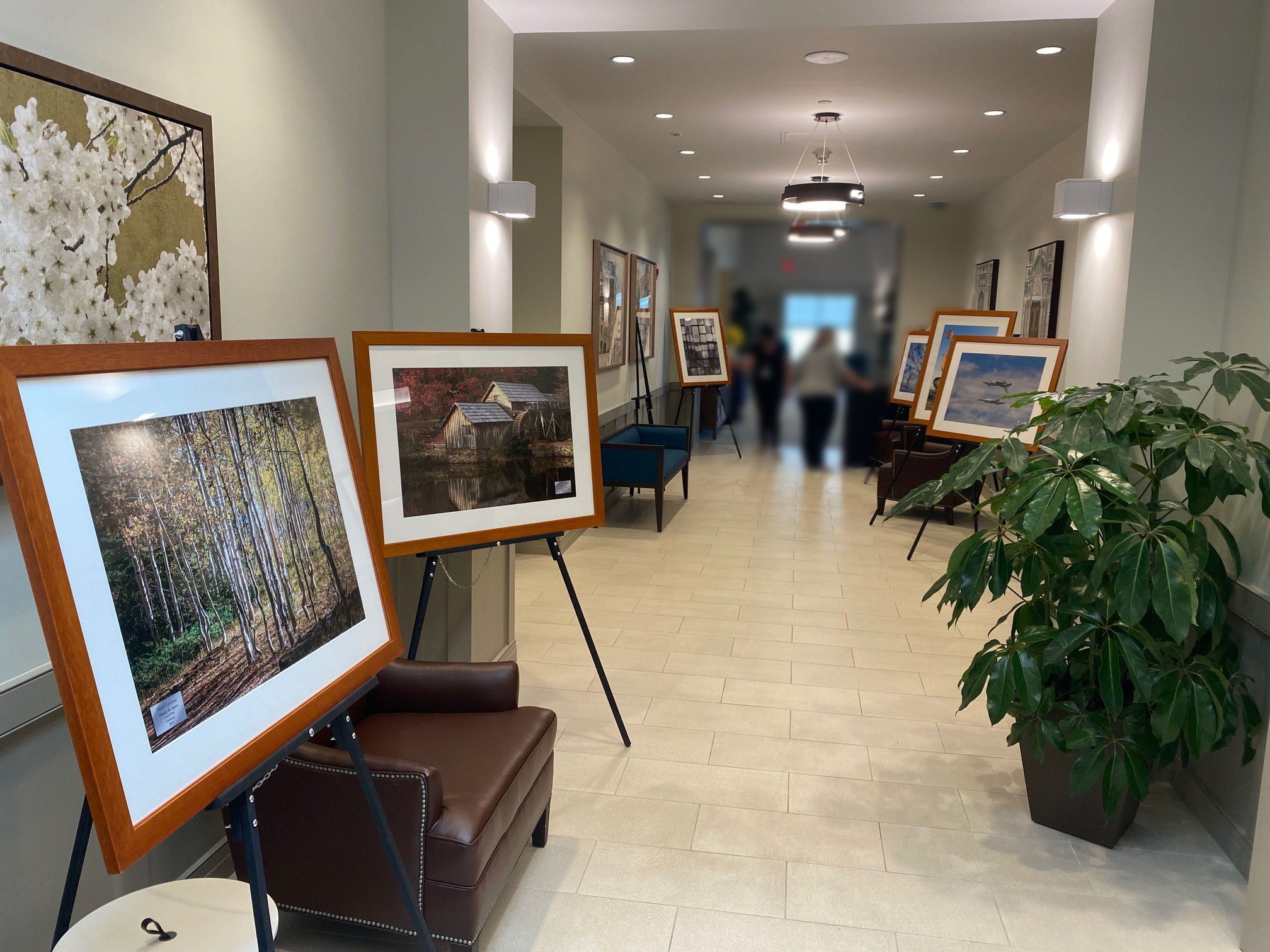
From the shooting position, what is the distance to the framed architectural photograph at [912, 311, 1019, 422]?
6902 mm

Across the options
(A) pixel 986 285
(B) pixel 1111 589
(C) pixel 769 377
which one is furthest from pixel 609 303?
(B) pixel 1111 589

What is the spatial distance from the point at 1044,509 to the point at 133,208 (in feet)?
8.24

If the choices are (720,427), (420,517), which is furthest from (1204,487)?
(720,427)

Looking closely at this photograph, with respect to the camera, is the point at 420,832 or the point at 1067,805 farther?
the point at 1067,805

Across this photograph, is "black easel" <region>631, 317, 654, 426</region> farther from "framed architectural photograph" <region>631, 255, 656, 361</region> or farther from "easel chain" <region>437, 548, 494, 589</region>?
"easel chain" <region>437, 548, 494, 589</region>

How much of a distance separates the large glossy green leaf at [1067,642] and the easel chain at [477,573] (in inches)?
85.1

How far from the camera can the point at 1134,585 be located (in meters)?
2.62

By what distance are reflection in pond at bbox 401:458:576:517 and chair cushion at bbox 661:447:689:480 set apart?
4.03m

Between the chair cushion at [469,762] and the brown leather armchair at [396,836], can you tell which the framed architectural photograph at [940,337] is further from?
the brown leather armchair at [396,836]

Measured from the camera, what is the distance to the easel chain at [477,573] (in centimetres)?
379

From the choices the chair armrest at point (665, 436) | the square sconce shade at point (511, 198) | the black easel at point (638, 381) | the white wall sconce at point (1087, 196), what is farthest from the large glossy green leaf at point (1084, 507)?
the black easel at point (638, 381)

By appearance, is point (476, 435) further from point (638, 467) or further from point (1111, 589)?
point (638, 467)

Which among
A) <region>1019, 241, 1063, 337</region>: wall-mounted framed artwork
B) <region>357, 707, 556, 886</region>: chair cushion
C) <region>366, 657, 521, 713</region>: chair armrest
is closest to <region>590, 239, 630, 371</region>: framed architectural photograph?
<region>1019, 241, 1063, 337</region>: wall-mounted framed artwork

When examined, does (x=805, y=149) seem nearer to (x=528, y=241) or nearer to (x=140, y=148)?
(x=528, y=241)
